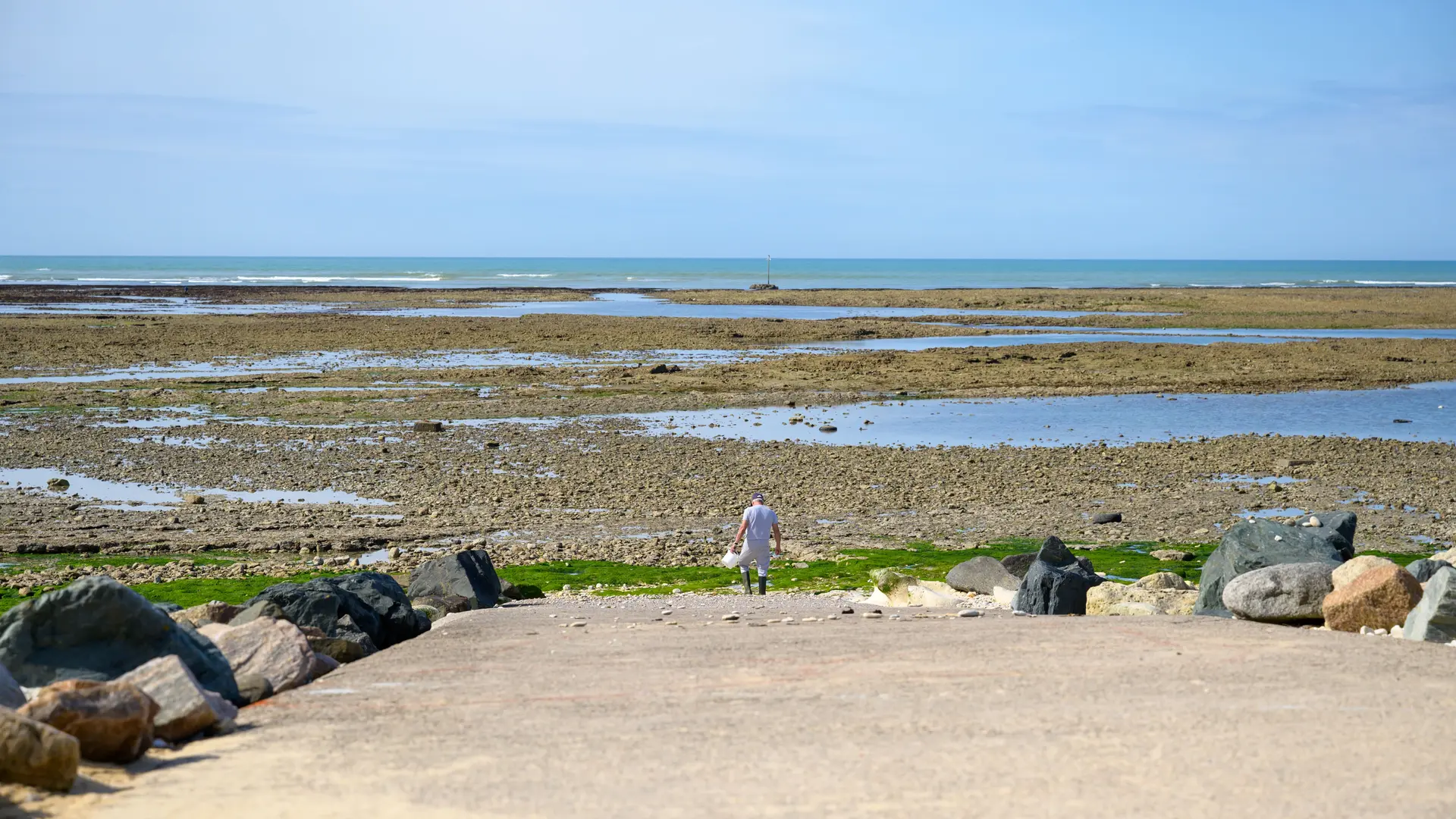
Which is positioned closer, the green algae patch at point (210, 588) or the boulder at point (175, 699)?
the boulder at point (175, 699)

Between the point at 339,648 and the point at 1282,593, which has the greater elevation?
the point at 1282,593

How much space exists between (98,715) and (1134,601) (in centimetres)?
1047

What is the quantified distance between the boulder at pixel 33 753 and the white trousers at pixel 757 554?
979cm

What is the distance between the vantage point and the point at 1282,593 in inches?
521

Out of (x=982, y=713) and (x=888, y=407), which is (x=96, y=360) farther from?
(x=982, y=713)

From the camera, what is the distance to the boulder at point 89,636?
10.3 metres

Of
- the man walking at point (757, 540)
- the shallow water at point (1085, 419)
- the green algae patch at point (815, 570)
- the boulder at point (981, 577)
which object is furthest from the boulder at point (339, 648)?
the shallow water at point (1085, 419)

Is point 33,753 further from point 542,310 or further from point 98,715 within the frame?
point 542,310

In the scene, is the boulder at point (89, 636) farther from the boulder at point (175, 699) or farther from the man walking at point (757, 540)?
the man walking at point (757, 540)

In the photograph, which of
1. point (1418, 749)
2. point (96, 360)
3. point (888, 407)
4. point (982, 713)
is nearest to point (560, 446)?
point (888, 407)

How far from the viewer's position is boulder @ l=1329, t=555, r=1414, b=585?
12945mm

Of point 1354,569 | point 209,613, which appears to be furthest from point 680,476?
point 1354,569

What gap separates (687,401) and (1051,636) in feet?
81.1

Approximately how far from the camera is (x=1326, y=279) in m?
161
